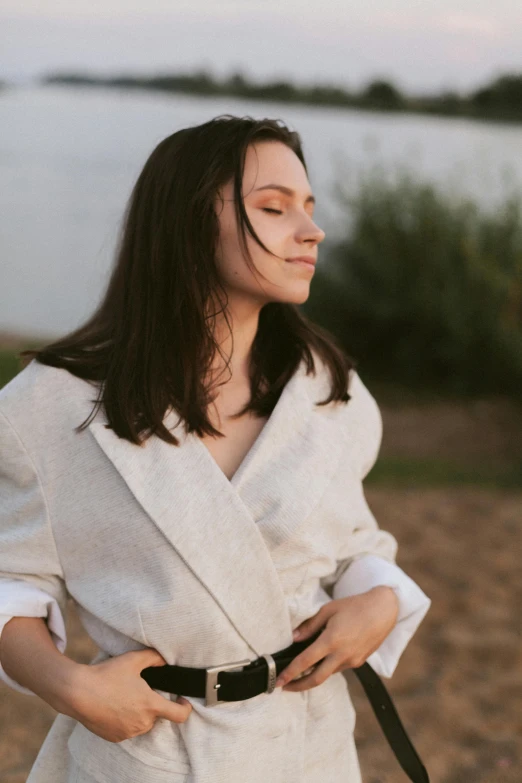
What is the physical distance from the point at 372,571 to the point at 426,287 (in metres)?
6.29

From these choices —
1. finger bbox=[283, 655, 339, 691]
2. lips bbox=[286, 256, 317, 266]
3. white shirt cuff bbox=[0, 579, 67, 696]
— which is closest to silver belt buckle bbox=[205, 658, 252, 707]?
finger bbox=[283, 655, 339, 691]

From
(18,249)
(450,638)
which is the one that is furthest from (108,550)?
(18,249)

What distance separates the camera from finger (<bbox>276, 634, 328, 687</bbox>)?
1230 mm

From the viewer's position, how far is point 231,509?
122 centimetres

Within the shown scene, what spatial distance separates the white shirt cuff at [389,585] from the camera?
1.38 metres

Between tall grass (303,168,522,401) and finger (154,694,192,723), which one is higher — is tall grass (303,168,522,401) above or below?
below

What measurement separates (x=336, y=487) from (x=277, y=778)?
1.46 feet

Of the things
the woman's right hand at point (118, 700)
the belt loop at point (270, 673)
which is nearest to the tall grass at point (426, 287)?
the belt loop at point (270, 673)

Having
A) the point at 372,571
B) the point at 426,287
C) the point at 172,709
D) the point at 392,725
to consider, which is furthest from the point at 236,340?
the point at 426,287

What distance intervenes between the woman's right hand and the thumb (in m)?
0.22

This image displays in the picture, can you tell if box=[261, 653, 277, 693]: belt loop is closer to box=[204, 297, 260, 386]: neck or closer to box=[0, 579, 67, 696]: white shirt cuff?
box=[0, 579, 67, 696]: white shirt cuff

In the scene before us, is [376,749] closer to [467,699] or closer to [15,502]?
[467,699]

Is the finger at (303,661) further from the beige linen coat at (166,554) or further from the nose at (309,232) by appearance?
the nose at (309,232)

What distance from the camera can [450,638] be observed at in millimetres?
3379
